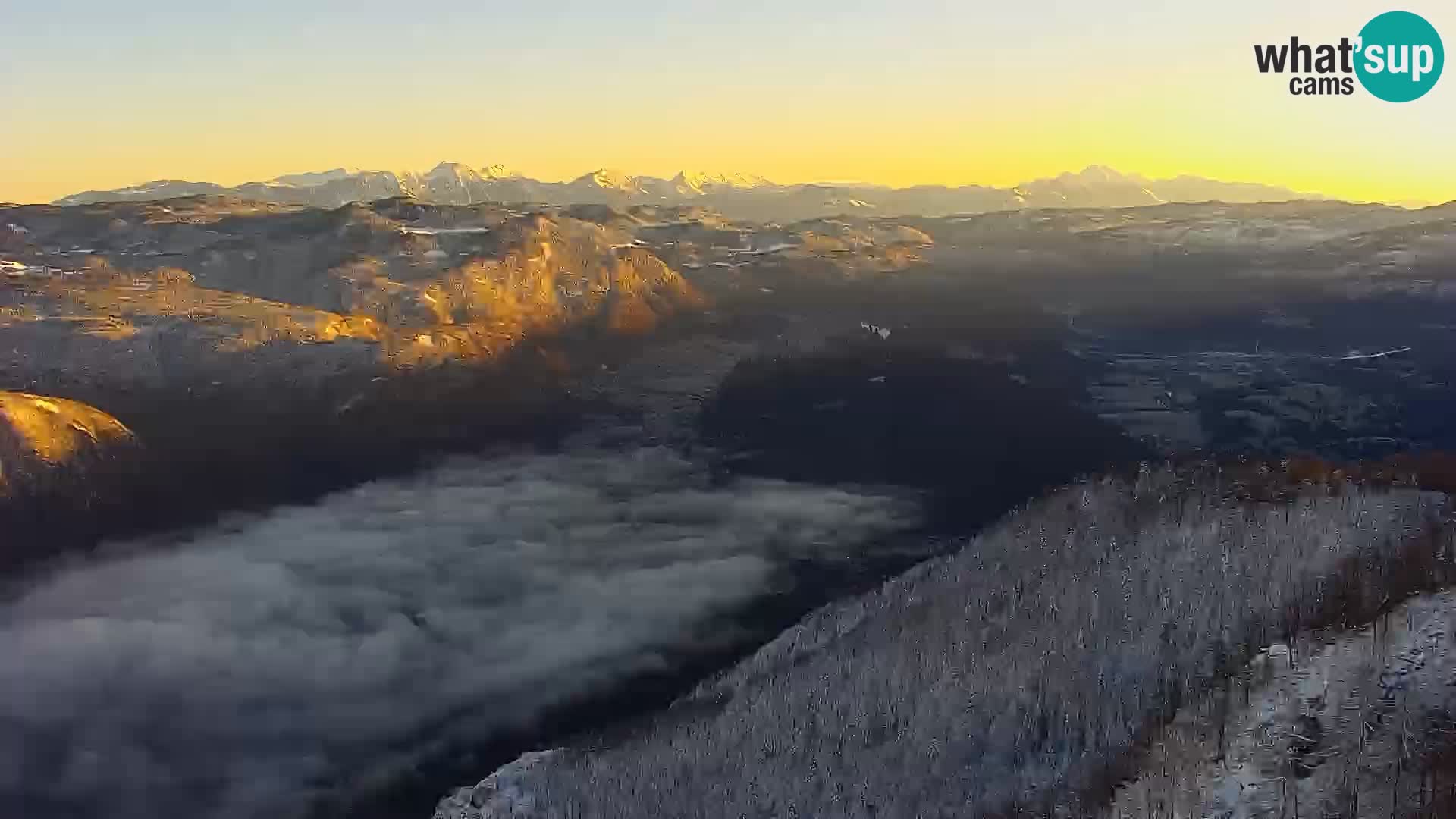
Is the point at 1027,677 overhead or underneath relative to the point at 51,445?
underneath

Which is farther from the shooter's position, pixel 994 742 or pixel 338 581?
pixel 338 581

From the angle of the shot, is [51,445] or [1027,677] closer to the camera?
[1027,677]

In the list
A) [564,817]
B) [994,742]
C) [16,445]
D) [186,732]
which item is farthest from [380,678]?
[16,445]

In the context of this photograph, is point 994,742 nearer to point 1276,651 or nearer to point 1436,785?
point 1276,651

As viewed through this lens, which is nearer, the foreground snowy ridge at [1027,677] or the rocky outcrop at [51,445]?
the foreground snowy ridge at [1027,677]
